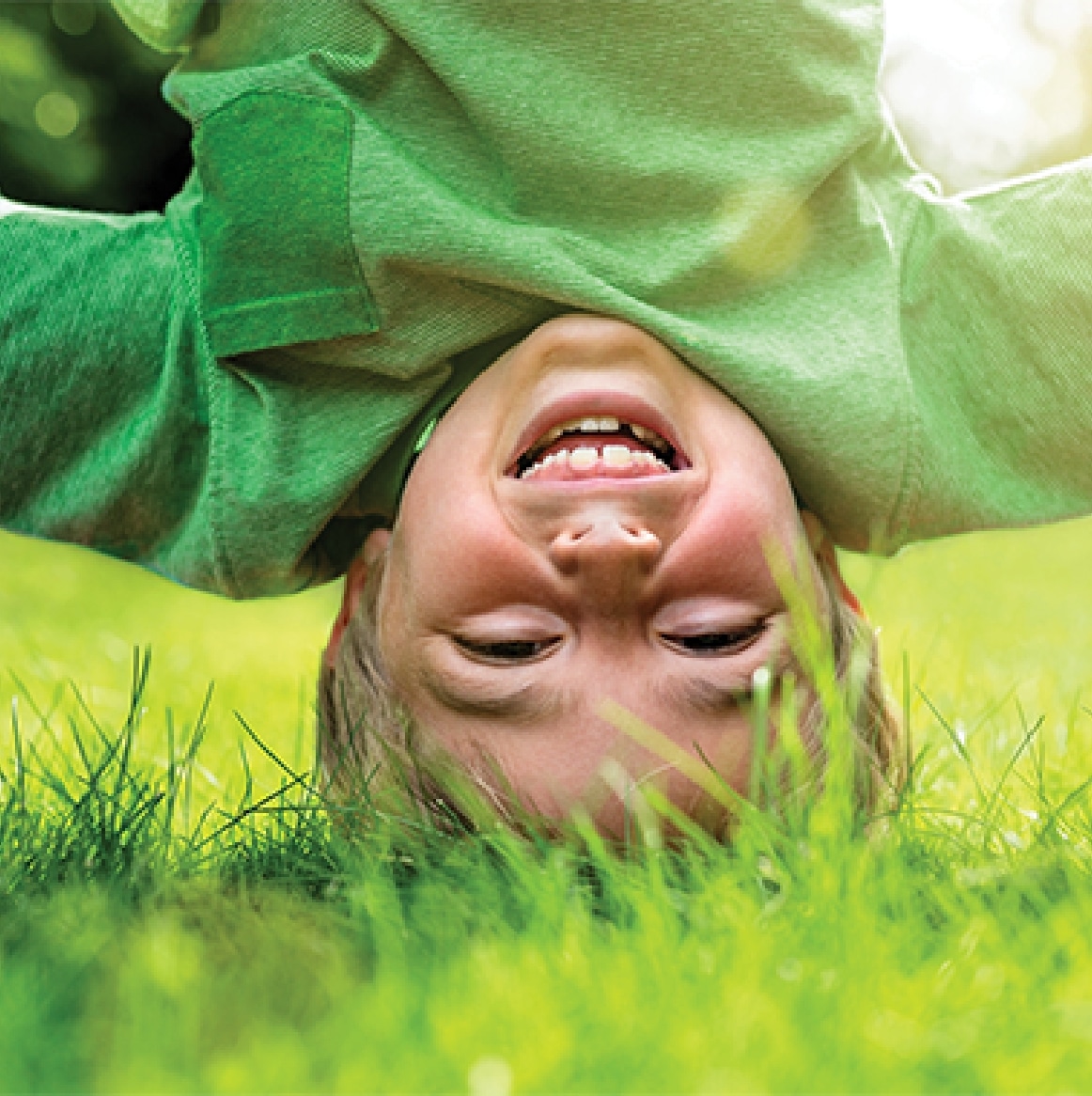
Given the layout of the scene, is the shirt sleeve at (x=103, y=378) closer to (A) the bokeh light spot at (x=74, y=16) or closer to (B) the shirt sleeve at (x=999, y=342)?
(B) the shirt sleeve at (x=999, y=342)

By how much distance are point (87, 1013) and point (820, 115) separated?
1554mm

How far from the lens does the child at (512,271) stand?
6.66 feet

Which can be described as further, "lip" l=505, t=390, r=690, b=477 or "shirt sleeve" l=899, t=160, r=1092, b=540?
"shirt sleeve" l=899, t=160, r=1092, b=540

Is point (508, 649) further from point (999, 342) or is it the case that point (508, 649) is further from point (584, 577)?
point (999, 342)

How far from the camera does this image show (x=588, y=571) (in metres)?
1.89

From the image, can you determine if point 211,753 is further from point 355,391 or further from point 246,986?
point 246,986

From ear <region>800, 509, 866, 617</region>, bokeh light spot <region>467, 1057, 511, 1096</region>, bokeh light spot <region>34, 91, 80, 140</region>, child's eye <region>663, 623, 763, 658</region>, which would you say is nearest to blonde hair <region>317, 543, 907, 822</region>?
ear <region>800, 509, 866, 617</region>

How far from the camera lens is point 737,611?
1937 millimetres

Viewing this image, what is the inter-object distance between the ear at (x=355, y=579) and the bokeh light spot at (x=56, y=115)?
12.8ft

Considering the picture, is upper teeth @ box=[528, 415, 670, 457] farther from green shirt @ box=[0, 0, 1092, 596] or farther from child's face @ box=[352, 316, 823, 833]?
green shirt @ box=[0, 0, 1092, 596]

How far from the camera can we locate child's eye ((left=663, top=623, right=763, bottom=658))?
1928 mm

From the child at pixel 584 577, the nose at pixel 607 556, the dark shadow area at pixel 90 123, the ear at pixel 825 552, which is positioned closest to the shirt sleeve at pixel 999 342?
the ear at pixel 825 552

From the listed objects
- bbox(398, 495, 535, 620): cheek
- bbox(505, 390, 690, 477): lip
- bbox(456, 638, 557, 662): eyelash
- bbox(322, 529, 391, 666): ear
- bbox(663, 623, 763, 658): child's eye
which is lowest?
bbox(322, 529, 391, 666): ear

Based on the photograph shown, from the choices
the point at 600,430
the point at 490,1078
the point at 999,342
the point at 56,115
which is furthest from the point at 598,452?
the point at 56,115
